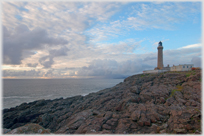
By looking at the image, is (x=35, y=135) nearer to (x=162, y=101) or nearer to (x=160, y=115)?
(x=160, y=115)

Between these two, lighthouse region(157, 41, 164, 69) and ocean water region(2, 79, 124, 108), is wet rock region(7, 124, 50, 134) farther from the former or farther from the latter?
lighthouse region(157, 41, 164, 69)

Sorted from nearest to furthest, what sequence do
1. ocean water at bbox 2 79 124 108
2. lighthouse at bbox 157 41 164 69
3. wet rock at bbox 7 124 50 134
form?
wet rock at bbox 7 124 50 134, ocean water at bbox 2 79 124 108, lighthouse at bbox 157 41 164 69

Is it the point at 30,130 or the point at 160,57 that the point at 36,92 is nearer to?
the point at 30,130

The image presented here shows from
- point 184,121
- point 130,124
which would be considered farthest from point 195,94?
point 130,124

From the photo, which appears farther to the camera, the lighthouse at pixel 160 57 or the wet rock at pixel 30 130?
the lighthouse at pixel 160 57

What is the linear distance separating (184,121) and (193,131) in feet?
4.00

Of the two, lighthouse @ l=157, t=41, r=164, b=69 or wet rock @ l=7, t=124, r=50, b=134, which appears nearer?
wet rock @ l=7, t=124, r=50, b=134

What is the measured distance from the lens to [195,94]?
1927 cm

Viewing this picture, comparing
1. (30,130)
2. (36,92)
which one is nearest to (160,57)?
(30,130)

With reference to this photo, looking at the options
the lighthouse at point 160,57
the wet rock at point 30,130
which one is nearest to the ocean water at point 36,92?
the wet rock at point 30,130

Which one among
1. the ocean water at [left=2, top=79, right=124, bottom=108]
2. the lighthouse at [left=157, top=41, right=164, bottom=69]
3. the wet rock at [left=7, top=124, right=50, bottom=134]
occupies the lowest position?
the ocean water at [left=2, top=79, right=124, bottom=108]

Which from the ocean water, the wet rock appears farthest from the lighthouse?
the wet rock

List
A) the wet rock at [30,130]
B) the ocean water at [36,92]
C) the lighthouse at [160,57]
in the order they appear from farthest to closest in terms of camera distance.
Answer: the lighthouse at [160,57]
the ocean water at [36,92]
the wet rock at [30,130]

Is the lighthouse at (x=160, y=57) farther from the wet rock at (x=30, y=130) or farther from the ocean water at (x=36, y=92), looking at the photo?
the wet rock at (x=30, y=130)
